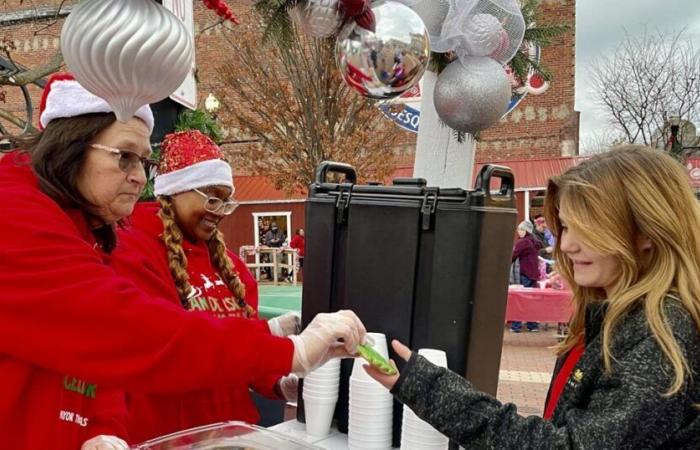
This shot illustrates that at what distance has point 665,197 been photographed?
53.9 inches

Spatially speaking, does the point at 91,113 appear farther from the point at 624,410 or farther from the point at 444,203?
the point at 624,410

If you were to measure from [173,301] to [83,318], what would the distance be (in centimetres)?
81

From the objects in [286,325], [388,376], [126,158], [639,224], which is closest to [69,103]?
[126,158]

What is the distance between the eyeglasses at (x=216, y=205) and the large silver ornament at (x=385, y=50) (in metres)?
0.82

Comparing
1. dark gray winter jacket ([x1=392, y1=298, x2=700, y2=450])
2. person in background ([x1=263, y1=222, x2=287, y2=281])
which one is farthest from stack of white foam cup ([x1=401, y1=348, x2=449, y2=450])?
person in background ([x1=263, y1=222, x2=287, y2=281])

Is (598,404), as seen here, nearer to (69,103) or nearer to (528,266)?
(69,103)

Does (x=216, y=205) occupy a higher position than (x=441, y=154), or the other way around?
(x=441, y=154)

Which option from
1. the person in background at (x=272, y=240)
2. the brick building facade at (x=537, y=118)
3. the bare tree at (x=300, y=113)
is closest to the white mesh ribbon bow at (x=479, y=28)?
the bare tree at (x=300, y=113)

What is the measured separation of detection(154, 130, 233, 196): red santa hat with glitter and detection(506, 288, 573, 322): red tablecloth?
624 centimetres

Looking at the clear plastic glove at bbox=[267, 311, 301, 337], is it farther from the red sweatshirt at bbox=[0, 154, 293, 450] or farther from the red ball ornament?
the red ball ornament

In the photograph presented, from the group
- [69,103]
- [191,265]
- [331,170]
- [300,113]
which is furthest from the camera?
[300,113]

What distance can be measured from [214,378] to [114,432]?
18.7 inches

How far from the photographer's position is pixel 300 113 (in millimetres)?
14664

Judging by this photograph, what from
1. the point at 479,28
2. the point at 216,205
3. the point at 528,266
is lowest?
the point at 528,266
